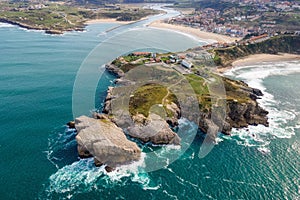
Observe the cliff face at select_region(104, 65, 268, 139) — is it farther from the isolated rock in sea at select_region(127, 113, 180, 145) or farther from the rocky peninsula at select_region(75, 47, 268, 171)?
the isolated rock in sea at select_region(127, 113, 180, 145)

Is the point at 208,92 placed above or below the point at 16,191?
above

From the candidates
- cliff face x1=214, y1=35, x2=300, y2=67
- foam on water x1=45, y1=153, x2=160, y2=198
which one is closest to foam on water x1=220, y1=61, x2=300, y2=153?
cliff face x1=214, y1=35, x2=300, y2=67

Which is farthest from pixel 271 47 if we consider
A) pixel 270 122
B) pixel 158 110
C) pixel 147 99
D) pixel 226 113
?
pixel 158 110

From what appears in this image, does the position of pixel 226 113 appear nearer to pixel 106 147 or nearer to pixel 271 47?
pixel 106 147

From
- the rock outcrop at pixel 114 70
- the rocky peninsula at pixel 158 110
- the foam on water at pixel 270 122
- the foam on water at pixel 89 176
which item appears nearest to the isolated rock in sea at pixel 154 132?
the rocky peninsula at pixel 158 110

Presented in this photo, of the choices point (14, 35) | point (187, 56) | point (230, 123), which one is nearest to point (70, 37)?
point (14, 35)

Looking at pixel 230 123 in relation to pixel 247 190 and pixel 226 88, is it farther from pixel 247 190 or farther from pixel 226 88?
pixel 247 190
